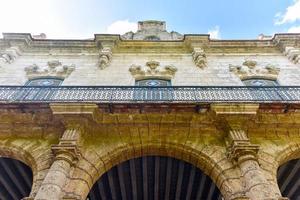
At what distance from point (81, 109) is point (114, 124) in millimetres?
865

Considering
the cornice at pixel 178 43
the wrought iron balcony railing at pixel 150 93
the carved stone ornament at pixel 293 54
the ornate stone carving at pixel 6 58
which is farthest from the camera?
the cornice at pixel 178 43

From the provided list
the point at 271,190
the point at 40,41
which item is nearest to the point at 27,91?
the point at 40,41

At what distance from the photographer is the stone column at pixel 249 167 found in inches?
192

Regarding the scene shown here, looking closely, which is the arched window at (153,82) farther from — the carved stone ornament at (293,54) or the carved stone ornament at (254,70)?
the carved stone ornament at (293,54)

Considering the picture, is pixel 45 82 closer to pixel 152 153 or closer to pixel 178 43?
pixel 152 153

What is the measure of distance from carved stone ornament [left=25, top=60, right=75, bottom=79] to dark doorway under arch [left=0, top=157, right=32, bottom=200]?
3.59m

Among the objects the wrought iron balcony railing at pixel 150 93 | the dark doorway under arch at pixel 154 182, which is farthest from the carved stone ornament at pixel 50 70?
the dark doorway under arch at pixel 154 182

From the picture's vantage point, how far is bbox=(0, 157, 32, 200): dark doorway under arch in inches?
293

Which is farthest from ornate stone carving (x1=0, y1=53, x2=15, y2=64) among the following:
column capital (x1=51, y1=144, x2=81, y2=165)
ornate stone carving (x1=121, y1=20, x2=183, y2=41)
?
column capital (x1=51, y1=144, x2=81, y2=165)

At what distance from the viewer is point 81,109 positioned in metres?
6.36

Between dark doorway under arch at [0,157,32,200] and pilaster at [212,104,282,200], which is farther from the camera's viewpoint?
dark doorway under arch at [0,157,32,200]

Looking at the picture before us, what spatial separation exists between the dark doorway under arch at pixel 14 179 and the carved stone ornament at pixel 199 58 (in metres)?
6.70

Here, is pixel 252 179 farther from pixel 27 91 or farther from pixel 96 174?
pixel 27 91

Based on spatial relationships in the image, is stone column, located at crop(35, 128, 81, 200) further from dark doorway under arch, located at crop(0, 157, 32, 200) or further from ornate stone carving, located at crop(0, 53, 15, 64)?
ornate stone carving, located at crop(0, 53, 15, 64)
